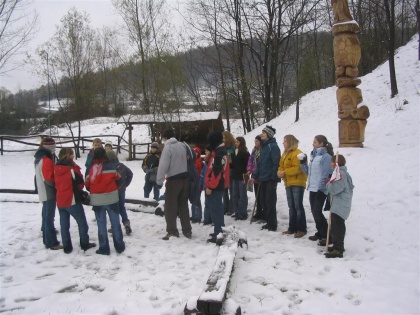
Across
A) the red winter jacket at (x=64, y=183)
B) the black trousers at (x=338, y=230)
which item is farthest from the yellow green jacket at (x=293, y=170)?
the red winter jacket at (x=64, y=183)

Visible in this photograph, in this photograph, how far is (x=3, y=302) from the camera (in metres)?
3.74

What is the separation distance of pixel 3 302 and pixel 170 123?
15.5 m

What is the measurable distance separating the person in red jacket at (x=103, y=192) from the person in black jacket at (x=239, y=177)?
8.55ft

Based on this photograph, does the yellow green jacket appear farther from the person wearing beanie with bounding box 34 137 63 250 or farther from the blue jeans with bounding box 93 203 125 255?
the person wearing beanie with bounding box 34 137 63 250

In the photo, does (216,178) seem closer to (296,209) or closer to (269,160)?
(269,160)

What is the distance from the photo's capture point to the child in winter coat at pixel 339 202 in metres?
4.80

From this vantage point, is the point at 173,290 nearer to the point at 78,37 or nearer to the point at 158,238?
the point at 158,238

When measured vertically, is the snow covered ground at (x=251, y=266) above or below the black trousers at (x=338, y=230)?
below

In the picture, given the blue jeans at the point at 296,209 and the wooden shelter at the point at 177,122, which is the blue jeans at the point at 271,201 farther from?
the wooden shelter at the point at 177,122

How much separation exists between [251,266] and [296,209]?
159 centimetres

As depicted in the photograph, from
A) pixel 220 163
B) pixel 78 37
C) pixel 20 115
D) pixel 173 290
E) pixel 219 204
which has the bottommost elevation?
pixel 173 290

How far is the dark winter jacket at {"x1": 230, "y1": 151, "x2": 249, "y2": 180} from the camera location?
684 centimetres


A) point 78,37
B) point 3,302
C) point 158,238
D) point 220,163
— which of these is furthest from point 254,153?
point 78,37

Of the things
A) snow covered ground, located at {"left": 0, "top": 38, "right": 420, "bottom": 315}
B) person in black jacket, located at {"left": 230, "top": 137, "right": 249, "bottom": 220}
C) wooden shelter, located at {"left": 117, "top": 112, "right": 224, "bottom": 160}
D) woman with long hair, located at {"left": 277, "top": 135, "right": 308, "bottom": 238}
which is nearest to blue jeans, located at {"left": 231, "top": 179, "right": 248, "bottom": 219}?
person in black jacket, located at {"left": 230, "top": 137, "right": 249, "bottom": 220}
